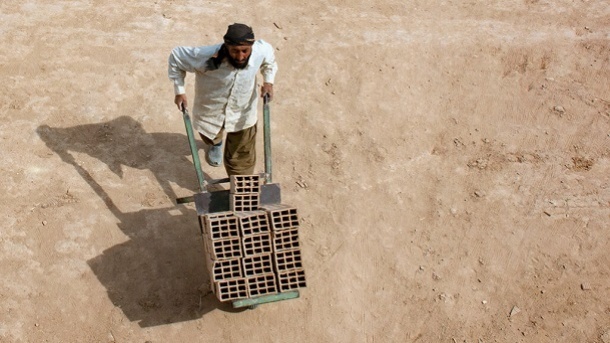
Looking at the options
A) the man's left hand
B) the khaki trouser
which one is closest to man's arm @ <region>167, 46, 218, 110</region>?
the man's left hand

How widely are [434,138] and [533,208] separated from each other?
3.99ft

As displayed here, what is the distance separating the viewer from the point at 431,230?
5.82 metres

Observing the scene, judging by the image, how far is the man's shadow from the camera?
16.7 ft

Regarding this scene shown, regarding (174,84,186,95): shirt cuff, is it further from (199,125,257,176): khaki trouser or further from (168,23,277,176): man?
(199,125,257,176): khaki trouser

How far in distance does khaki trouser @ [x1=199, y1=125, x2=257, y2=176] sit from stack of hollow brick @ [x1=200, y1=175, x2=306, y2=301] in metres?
1.04

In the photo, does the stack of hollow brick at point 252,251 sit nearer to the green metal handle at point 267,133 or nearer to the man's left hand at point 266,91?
the green metal handle at point 267,133

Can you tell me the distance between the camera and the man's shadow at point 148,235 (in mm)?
5082

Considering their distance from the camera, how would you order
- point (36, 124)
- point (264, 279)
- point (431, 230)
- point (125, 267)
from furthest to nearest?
point (36, 124)
point (431, 230)
point (125, 267)
point (264, 279)

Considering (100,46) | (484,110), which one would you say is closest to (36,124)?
(100,46)

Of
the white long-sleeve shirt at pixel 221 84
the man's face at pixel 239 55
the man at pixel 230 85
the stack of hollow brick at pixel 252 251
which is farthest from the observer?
the white long-sleeve shirt at pixel 221 84

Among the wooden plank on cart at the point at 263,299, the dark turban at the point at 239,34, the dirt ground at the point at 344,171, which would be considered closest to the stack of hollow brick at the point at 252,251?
the wooden plank on cart at the point at 263,299

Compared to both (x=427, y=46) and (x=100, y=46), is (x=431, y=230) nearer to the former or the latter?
(x=427, y=46)

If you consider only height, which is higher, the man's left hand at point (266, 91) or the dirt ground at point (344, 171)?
the man's left hand at point (266, 91)

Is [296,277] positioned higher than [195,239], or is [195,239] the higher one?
[296,277]
